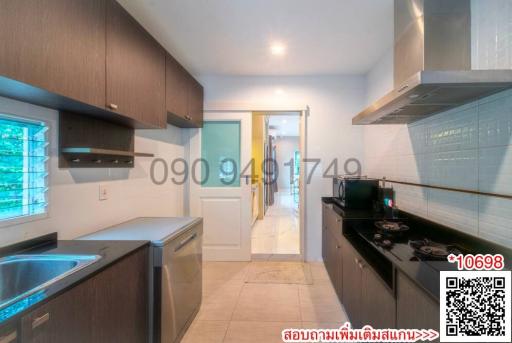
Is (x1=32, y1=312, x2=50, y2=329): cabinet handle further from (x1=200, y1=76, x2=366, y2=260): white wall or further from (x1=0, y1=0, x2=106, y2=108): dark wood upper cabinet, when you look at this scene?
(x1=200, y1=76, x2=366, y2=260): white wall

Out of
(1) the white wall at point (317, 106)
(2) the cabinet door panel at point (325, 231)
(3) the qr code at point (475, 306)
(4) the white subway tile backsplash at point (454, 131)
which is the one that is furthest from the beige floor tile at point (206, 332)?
(4) the white subway tile backsplash at point (454, 131)

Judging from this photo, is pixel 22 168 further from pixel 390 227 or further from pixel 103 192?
pixel 390 227

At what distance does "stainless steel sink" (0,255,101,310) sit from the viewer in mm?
1208

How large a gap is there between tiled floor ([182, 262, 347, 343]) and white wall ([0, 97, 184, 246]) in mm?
1095

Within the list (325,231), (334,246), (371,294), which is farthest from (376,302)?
(325,231)

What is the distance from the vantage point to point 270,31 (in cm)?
223

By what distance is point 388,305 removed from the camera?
127 centimetres

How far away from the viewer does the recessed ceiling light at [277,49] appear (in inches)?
98.1

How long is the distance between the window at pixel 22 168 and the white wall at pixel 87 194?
46mm

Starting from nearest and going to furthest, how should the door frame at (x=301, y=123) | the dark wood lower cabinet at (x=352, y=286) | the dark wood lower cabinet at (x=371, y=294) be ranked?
the dark wood lower cabinet at (x=371, y=294) → the dark wood lower cabinet at (x=352, y=286) → the door frame at (x=301, y=123)

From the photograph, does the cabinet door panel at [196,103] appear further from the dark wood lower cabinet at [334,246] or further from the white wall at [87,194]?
the dark wood lower cabinet at [334,246]

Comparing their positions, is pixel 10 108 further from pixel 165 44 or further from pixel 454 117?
pixel 454 117

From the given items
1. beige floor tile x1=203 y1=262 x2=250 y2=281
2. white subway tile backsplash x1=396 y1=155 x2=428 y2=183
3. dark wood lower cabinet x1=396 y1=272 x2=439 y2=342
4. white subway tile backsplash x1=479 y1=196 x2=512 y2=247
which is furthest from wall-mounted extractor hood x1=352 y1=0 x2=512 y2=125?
beige floor tile x1=203 y1=262 x2=250 y2=281

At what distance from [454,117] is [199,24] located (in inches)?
82.3
